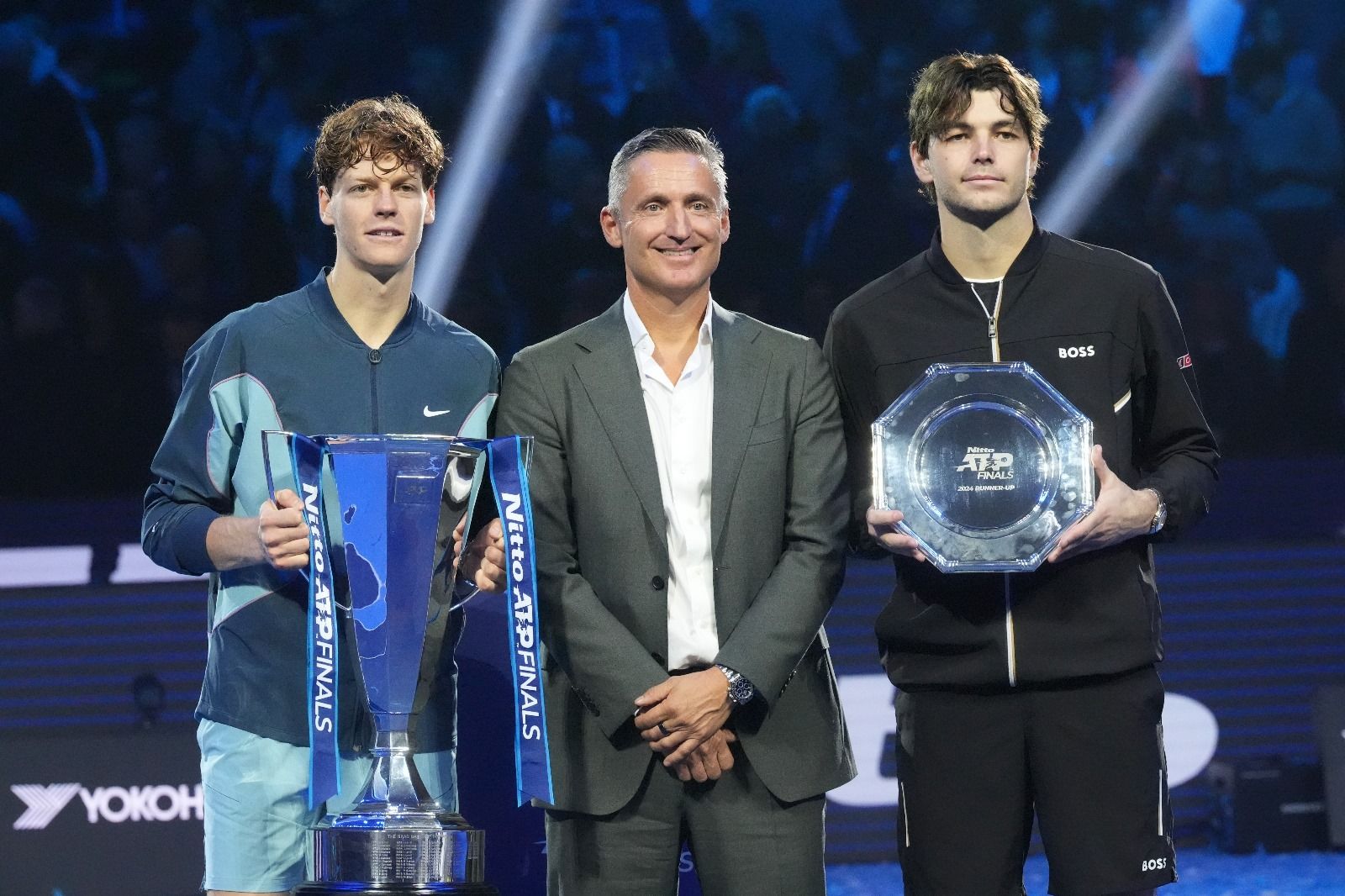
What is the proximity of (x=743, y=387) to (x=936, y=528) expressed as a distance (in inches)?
15.1

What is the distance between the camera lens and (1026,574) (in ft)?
8.38

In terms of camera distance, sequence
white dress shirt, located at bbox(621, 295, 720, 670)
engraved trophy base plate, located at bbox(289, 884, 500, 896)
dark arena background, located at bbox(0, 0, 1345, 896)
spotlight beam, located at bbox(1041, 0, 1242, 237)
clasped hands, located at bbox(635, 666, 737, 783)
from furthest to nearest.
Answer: spotlight beam, located at bbox(1041, 0, 1242, 237), dark arena background, located at bbox(0, 0, 1345, 896), white dress shirt, located at bbox(621, 295, 720, 670), clasped hands, located at bbox(635, 666, 737, 783), engraved trophy base plate, located at bbox(289, 884, 500, 896)

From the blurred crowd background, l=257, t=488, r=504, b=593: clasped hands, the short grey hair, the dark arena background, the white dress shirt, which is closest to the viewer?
l=257, t=488, r=504, b=593: clasped hands

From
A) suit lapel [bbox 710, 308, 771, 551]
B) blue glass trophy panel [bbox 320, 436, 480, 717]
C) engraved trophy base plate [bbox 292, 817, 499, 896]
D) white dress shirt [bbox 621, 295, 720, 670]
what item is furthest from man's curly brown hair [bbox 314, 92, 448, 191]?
engraved trophy base plate [bbox 292, 817, 499, 896]

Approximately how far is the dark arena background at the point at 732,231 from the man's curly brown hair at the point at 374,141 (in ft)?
8.74

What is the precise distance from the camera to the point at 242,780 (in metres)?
2.40

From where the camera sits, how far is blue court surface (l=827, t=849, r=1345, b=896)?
441 centimetres

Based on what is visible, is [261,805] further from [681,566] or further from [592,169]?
[592,169]

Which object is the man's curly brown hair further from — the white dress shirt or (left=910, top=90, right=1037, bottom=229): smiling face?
(left=910, top=90, right=1037, bottom=229): smiling face

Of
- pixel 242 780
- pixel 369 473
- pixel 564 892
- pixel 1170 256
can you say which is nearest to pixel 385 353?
pixel 369 473

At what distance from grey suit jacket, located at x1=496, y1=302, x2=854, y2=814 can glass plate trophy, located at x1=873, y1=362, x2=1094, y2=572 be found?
0.15 m

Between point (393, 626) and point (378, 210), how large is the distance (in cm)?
78

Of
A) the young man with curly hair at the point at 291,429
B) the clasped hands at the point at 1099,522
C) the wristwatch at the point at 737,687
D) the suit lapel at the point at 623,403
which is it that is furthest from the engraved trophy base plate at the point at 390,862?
the clasped hands at the point at 1099,522

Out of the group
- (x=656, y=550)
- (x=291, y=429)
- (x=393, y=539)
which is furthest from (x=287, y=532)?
(x=656, y=550)
